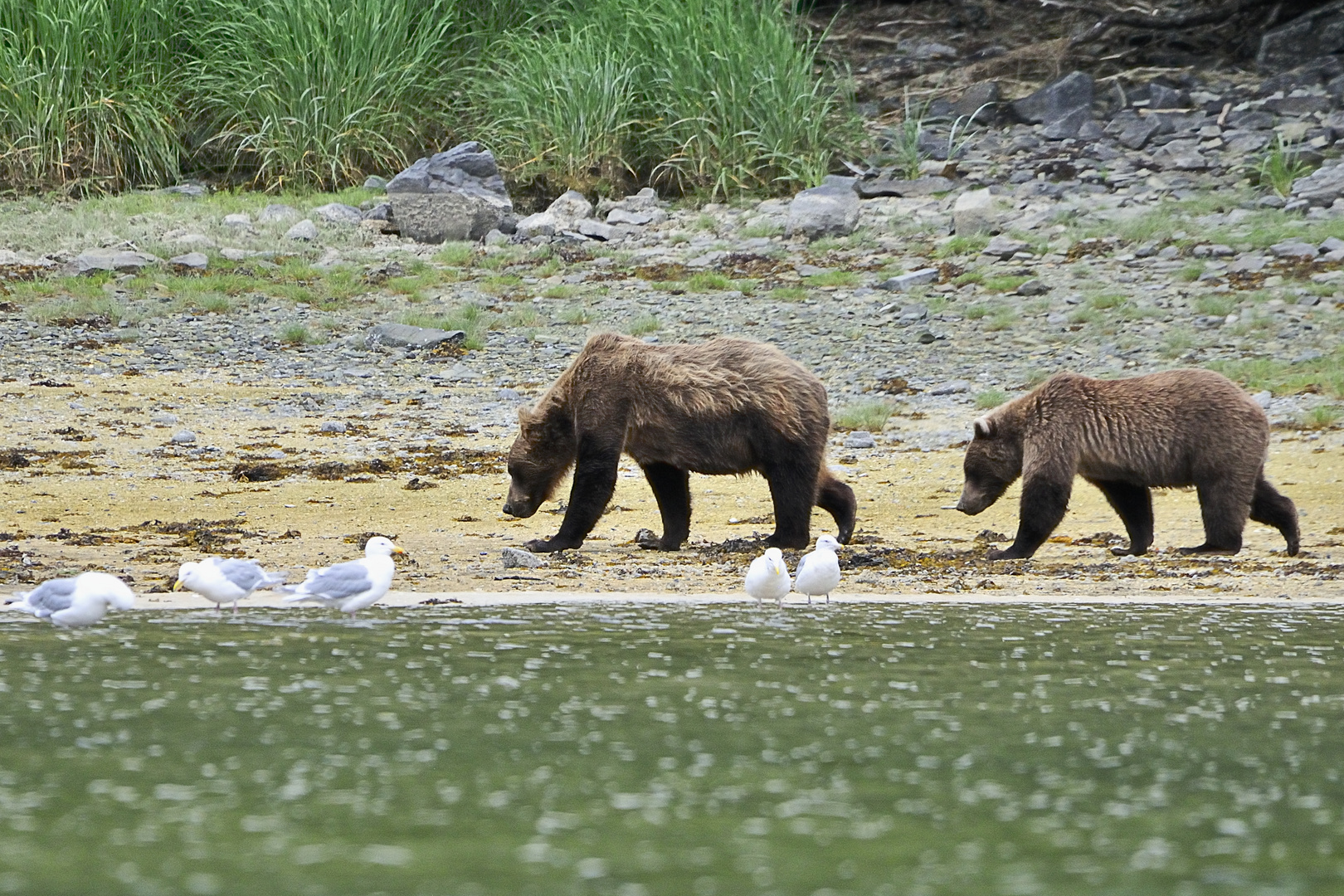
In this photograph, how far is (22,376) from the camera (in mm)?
15039

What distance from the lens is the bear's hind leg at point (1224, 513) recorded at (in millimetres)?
9930

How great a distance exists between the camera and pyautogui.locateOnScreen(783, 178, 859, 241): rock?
19.8 meters

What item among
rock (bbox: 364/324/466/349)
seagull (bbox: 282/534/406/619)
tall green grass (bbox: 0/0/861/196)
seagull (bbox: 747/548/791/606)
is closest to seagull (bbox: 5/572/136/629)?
seagull (bbox: 282/534/406/619)

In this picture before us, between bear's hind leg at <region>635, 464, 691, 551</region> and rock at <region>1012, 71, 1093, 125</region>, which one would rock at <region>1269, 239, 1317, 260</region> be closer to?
rock at <region>1012, 71, 1093, 125</region>

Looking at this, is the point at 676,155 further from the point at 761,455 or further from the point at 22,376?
the point at 761,455

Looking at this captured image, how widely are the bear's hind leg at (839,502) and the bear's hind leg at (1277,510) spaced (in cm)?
225

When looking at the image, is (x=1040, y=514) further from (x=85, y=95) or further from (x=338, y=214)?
(x=85, y=95)

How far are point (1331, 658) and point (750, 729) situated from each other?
258 cm

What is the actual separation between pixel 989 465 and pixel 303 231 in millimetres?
11011

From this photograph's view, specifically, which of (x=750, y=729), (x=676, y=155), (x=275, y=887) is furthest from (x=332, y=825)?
(x=676, y=155)

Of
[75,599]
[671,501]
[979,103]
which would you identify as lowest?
[75,599]

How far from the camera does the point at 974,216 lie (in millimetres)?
19688

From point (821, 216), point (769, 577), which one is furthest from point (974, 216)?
point (769, 577)

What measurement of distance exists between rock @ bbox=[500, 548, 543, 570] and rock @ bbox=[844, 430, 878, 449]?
4.66 metres
